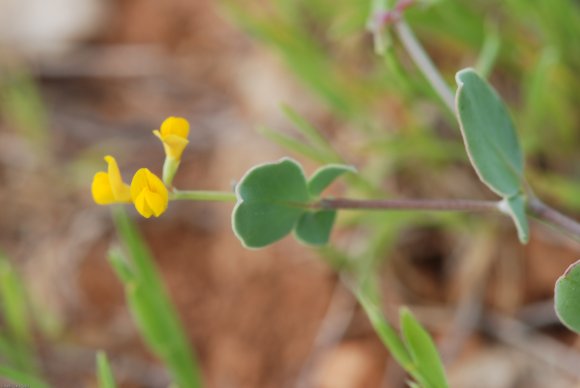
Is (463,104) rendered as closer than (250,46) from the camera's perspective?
Yes

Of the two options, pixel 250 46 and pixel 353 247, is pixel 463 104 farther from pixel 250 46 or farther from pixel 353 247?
pixel 250 46

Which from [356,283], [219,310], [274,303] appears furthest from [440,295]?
[219,310]

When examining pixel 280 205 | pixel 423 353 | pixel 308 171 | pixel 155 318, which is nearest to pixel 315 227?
pixel 280 205

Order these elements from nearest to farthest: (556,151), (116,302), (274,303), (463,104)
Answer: (463,104) < (556,151) < (274,303) < (116,302)

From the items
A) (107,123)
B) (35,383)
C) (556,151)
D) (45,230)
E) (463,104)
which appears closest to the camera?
(463,104)

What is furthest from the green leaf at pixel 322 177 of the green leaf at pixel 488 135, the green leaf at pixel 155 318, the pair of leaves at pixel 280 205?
the green leaf at pixel 155 318

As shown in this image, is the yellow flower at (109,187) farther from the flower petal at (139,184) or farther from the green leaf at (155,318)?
the green leaf at (155,318)
